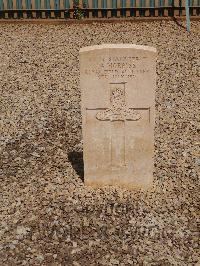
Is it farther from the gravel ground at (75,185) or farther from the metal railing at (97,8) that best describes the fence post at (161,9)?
the gravel ground at (75,185)

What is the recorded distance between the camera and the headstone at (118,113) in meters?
5.38

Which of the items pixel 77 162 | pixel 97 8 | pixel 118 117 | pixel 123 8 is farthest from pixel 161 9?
pixel 118 117

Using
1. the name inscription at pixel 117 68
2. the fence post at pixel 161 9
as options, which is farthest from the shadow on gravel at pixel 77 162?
the fence post at pixel 161 9

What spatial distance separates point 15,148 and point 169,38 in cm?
630

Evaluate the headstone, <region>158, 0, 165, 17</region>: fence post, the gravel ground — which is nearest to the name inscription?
the headstone

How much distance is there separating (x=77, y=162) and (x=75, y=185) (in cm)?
59

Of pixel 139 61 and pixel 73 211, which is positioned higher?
pixel 139 61

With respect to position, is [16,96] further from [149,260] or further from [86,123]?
[149,260]

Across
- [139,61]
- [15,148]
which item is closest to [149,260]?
[139,61]

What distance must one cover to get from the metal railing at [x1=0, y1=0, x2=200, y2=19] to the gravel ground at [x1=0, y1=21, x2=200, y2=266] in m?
3.09

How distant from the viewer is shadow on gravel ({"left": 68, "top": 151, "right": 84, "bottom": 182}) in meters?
6.55

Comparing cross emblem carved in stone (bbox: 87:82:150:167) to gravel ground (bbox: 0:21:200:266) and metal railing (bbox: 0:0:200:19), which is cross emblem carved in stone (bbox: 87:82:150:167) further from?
metal railing (bbox: 0:0:200:19)

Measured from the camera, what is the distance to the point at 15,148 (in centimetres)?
723

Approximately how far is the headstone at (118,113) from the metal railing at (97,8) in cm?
823
